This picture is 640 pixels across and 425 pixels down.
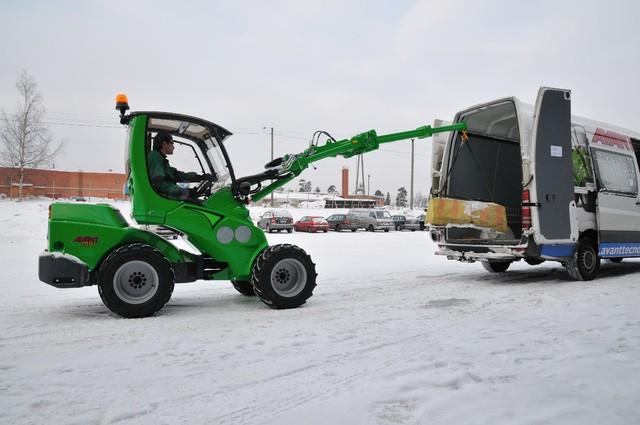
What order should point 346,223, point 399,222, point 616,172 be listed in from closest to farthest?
point 616,172 → point 346,223 → point 399,222

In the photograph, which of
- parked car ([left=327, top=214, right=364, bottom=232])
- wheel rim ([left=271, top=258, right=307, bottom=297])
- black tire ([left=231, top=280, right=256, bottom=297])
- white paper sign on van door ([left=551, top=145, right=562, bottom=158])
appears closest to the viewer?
wheel rim ([left=271, top=258, right=307, bottom=297])

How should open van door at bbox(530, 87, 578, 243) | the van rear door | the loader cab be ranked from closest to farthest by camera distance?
the loader cab, open van door at bbox(530, 87, 578, 243), the van rear door

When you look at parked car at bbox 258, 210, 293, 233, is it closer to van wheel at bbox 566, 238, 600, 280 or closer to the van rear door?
the van rear door

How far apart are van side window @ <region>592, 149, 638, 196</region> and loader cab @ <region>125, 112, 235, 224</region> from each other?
6.83 metres

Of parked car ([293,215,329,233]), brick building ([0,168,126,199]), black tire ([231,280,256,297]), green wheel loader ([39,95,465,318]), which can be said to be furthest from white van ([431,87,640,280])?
brick building ([0,168,126,199])

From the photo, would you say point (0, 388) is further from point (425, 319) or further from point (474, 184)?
point (474, 184)

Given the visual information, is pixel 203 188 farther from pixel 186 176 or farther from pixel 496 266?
pixel 496 266

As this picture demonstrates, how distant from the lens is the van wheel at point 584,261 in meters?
7.88

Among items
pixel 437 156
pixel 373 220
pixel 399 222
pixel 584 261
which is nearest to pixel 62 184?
pixel 373 220

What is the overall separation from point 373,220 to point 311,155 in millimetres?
27101

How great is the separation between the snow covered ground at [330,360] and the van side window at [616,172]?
2.70 meters

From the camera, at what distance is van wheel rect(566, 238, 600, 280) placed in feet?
25.8

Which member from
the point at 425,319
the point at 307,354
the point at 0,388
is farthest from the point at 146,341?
the point at 425,319

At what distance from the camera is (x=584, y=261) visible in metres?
7.97
